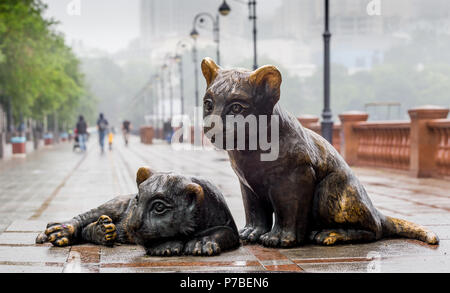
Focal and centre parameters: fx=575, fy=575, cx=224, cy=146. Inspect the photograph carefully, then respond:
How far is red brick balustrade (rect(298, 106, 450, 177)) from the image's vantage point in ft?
44.9

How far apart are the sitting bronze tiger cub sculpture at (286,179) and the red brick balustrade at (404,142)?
8959mm

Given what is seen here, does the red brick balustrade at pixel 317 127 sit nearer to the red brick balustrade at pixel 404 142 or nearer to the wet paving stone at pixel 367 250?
the red brick balustrade at pixel 404 142

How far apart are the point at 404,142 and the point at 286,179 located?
11346 millimetres

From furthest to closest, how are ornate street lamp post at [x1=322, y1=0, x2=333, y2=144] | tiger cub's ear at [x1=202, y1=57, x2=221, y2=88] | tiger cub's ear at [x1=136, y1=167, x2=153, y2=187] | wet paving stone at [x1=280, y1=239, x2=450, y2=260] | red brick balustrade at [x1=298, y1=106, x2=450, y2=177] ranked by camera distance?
ornate street lamp post at [x1=322, y1=0, x2=333, y2=144] < red brick balustrade at [x1=298, y1=106, x2=450, y2=177] < tiger cub's ear at [x1=136, y1=167, x2=153, y2=187] < tiger cub's ear at [x1=202, y1=57, x2=221, y2=88] < wet paving stone at [x1=280, y1=239, x2=450, y2=260]

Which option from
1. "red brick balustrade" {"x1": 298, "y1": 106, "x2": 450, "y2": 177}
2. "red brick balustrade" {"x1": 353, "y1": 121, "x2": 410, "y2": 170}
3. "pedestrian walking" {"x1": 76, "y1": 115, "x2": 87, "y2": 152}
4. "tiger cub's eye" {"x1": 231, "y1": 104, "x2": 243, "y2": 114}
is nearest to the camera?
"tiger cub's eye" {"x1": 231, "y1": 104, "x2": 243, "y2": 114}

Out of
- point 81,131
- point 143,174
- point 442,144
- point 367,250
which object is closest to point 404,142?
point 442,144

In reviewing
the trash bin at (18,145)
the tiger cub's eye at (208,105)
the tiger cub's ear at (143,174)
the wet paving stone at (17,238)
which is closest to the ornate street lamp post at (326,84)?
the wet paving stone at (17,238)

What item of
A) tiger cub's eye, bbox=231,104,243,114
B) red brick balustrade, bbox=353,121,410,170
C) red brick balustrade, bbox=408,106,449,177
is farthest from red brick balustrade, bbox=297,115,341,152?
tiger cub's eye, bbox=231,104,243,114

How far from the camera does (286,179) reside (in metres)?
4.75

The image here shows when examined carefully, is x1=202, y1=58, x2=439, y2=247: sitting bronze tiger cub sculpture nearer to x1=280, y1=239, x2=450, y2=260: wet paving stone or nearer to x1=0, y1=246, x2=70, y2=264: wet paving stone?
x1=280, y1=239, x2=450, y2=260: wet paving stone

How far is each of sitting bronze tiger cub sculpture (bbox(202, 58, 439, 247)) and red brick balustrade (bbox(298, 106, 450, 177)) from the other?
8959mm

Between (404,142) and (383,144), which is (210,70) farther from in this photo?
(383,144)

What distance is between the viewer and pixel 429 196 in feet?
33.2

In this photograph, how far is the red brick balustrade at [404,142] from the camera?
1368cm
